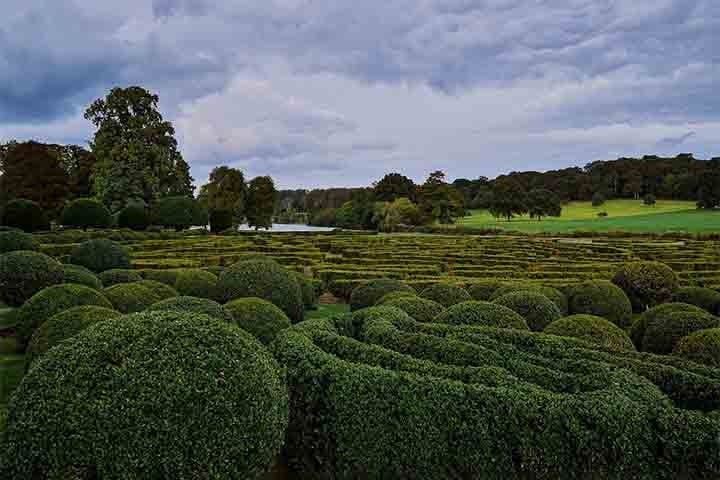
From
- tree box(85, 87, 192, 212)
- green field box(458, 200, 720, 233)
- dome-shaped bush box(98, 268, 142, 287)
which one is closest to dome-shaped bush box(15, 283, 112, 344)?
dome-shaped bush box(98, 268, 142, 287)

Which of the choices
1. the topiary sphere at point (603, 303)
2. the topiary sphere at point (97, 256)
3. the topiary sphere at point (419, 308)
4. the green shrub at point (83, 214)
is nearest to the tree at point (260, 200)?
the green shrub at point (83, 214)

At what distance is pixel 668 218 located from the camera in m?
66.8

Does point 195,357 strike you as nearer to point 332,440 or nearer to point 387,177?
point 332,440

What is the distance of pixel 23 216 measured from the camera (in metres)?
28.3

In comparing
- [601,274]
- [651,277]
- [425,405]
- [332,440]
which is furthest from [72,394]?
[601,274]

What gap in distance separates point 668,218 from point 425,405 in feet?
244

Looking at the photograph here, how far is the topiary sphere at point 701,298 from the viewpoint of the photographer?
1234 centimetres

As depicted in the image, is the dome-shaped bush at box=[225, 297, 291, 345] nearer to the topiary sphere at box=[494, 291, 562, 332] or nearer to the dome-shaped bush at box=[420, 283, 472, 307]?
the dome-shaped bush at box=[420, 283, 472, 307]

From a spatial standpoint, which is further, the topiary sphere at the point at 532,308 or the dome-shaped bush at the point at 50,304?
the topiary sphere at the point at 532,308

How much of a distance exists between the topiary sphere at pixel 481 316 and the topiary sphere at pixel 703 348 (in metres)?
2.16

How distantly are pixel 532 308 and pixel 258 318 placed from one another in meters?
4.73

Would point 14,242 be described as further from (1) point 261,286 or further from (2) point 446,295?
(2) point 446,295

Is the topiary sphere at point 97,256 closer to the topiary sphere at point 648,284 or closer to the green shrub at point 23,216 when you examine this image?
the topiary sphere at point 648,284

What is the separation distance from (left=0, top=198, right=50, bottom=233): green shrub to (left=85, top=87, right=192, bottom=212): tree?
10683mm
